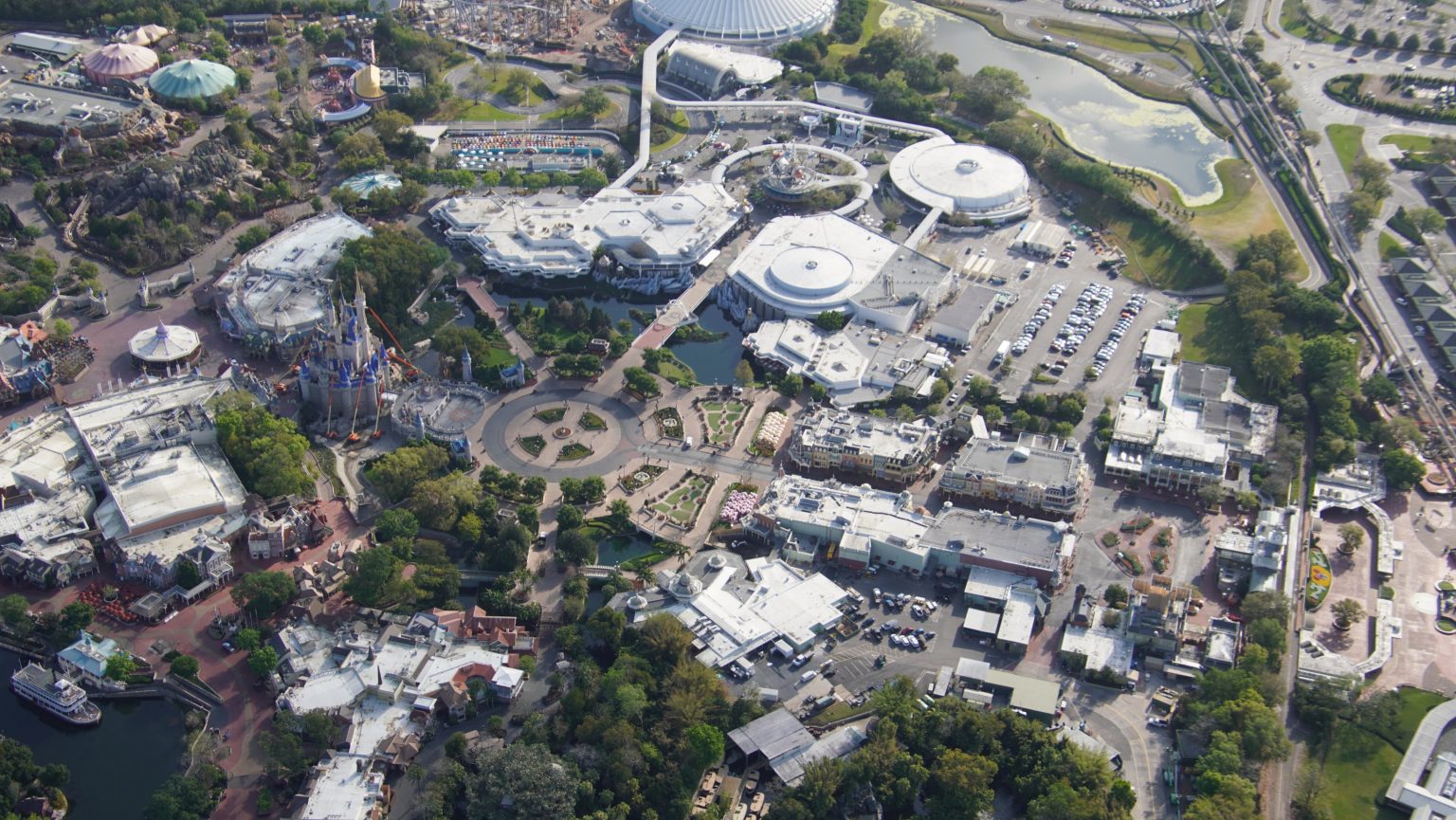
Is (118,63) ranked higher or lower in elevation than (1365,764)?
lower

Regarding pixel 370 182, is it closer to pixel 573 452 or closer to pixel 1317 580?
pixel 573 452

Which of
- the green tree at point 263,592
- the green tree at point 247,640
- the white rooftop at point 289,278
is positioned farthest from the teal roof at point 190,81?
the green tree at point 247,640

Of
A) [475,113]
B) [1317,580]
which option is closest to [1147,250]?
[1317,580]

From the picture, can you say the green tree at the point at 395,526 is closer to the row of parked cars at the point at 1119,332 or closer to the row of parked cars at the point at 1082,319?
the row of parked cars at the point at 1082,319

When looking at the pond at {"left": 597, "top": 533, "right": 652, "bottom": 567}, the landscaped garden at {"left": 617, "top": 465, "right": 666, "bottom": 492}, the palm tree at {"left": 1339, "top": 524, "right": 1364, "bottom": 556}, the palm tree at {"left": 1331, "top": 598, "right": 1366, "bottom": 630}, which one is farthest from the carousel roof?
the palm tree at {"left": 1339, "top": 524, "right": 1364, "bottom": 556}

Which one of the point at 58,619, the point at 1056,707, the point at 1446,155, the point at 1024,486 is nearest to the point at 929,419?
the point at 1024,486

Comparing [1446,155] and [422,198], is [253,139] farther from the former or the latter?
[1446,155]
